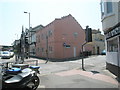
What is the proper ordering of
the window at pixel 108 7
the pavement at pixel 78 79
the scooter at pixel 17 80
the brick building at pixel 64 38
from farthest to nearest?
the brick building at pixel 64 38 < the window at pixel 108 7 < the pavement at pixel 78 79 < the scooter at pixel 17 80

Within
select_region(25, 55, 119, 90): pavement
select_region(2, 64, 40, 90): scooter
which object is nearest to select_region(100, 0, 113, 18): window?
select_region(25, 55, 119, 90): pavement

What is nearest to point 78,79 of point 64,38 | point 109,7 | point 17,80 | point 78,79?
point 78,79

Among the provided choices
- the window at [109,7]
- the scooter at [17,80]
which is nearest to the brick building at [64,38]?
the window at [109,7]

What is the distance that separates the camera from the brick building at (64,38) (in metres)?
23.9

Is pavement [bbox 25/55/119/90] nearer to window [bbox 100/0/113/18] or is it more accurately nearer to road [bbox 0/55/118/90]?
road [bbox 0/55/118/90]

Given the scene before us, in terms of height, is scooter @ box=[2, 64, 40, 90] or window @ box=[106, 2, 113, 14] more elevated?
window @ box=[106, 2, 113, 14]

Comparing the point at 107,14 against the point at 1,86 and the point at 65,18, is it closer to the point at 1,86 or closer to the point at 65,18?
the point at 1,86

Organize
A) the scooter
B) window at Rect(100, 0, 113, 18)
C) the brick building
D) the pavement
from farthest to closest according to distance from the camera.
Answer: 1. the brick building
2. window at Rect(100, 0, 113, 18)
3. the pavement
4. the scooter

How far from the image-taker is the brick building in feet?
78.3

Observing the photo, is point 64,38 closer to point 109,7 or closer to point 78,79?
point 109,7

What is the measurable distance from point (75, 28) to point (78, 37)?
204 centimetres

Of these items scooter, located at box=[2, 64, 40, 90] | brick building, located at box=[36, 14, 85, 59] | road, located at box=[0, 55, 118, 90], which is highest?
brick building, located at box=[36, 14, 85, 59]

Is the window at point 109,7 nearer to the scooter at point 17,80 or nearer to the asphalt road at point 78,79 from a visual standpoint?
the asphalt road at point 78,79

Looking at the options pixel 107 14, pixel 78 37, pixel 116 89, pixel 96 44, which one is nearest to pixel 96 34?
pixel 96 44
